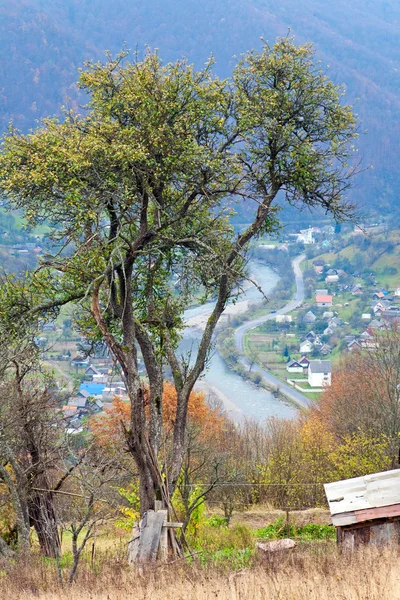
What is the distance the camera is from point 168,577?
9.09m

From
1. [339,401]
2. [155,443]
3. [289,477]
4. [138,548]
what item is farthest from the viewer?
[339,401]

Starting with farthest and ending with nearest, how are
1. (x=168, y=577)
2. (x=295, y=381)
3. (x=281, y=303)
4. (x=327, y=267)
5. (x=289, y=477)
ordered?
(x=327, y=267), (x=281, y=303), (x=295, y=381), (x=289, y=477), (x=168, y=577)

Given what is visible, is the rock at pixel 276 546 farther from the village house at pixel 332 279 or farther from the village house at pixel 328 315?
the village house at pixel 332 279

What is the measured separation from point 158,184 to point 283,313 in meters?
144

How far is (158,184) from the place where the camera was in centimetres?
1185

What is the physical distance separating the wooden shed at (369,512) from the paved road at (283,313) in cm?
6365

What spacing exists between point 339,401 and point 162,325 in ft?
111

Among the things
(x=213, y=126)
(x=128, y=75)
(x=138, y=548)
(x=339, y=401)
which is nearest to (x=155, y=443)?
(x=138, y=548)

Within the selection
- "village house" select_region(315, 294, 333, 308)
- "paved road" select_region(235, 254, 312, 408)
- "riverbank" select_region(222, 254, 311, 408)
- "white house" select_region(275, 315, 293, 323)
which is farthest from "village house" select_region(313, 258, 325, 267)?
"white house" select_region(275, 315, 293, 323)

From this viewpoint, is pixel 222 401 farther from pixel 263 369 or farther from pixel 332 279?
pixel 332 279

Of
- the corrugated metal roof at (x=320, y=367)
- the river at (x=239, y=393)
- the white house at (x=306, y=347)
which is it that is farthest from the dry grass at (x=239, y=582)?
the white house at (x=306, y=347)

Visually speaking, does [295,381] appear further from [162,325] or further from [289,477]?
[162,325]

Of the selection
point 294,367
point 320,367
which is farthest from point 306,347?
point 320,367

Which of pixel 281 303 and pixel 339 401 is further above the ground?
pixel 281 303
